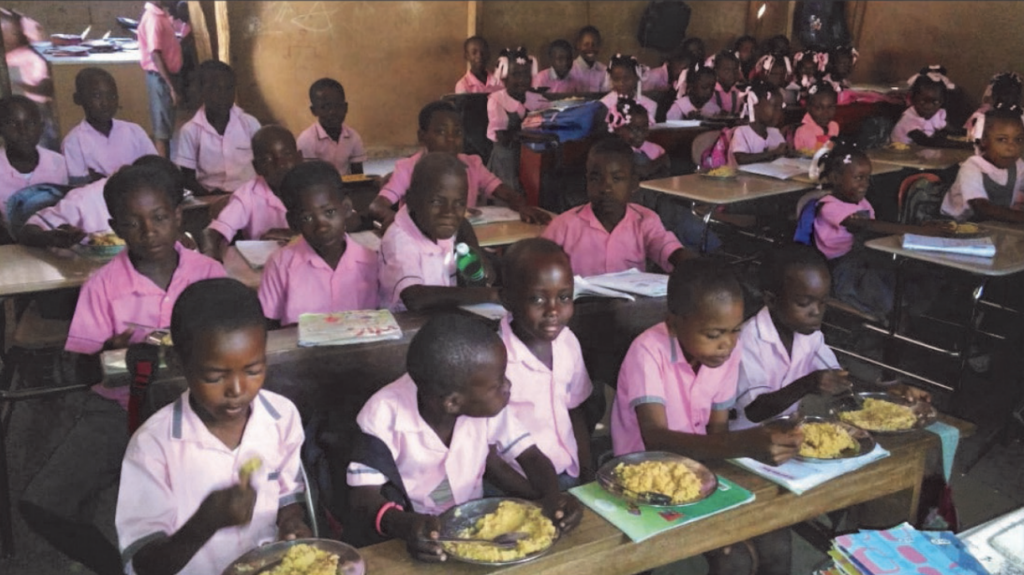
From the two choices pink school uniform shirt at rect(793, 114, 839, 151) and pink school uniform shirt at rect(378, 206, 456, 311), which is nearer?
pink school uniform shirt at rect(378, 206, 456, 311)

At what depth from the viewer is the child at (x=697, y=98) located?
23.9 ft

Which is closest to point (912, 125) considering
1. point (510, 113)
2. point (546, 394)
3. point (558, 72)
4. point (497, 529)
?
point (510, 113)

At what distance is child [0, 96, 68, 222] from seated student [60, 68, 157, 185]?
358mm

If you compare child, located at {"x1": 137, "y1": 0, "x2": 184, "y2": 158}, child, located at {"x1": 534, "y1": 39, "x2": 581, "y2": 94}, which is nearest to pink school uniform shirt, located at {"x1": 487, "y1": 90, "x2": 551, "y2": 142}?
child, located at {"x1": 534, "y1": 39, "x2": 581, "y2": 94}

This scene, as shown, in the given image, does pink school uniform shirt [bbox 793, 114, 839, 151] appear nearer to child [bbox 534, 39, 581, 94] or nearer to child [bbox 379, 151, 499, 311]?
child [bbox 534, 39, 581, 94]

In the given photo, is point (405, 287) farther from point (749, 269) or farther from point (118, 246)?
point (749, 269)

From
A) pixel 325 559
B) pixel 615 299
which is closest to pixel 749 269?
pixel 615 299

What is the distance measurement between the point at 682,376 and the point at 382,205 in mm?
2114

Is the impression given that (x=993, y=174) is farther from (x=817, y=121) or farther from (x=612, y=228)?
(x=612, y=228)

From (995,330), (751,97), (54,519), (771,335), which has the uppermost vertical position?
(751,97)

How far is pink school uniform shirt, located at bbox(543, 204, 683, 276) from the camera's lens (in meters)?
3.21

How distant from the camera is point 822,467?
5.82 ft

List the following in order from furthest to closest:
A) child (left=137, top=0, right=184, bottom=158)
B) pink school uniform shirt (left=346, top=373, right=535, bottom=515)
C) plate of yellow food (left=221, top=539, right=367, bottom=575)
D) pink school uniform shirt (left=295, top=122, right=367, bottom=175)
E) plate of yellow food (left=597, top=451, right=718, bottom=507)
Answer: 1. child (left=137, top=0, right=184, bottom=158)
2. pink school uniform shirt (left=295, top=122, right=367, bottom=175)
3. pink school uniform shirt (left=346, top=373, right=535, bottom=515)
4. plate of yellow food (left=597, top=451, right=718, bottom=507)
5. plate of yellow food (left=221, top=539, right=367, bottom=575)

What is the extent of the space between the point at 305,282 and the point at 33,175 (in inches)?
75.5
